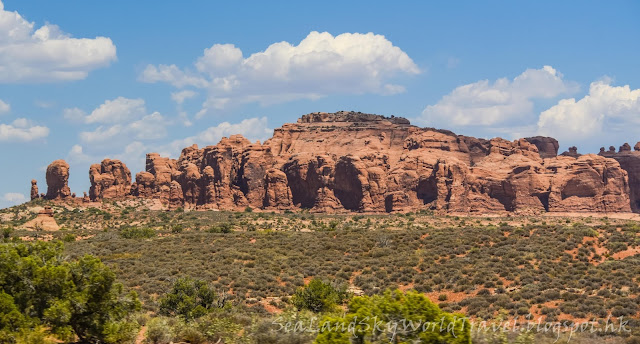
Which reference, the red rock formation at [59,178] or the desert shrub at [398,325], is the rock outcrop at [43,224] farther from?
the desert shrub at [398,325]

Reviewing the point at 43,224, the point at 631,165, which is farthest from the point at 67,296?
the point at 631,165

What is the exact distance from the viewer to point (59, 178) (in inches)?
4353

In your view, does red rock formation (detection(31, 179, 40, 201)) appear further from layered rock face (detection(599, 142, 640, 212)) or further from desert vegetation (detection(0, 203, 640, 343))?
layered rock face (detection(599, 142, 640, 212))

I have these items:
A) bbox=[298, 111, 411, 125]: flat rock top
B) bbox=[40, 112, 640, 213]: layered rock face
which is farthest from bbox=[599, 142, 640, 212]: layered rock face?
bbox=[298, 111, 411, 125]: flat rock top

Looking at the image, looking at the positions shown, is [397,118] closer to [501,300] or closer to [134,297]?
[501,300]

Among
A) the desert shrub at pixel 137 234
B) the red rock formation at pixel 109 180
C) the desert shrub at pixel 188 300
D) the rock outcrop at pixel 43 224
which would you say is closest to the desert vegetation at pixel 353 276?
the desert shrub at pixel 188 300

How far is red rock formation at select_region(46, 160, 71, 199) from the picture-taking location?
360ft

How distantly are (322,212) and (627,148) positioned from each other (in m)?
59.5

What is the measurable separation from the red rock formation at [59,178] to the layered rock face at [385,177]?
16.6 feet

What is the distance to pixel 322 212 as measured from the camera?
352 feet

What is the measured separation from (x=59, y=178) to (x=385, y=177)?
49.9 m

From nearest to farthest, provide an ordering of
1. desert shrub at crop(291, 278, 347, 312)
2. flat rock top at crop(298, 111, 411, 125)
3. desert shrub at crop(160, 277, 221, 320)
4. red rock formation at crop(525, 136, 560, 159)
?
desert shrub at crop(160, 277, 221, 320) → desert shrub at crop(291, 278, 347, 312) → red rock formation at crop(525, 136, 560, 159) → flat rock top at crop(298, 111, 411, 125)

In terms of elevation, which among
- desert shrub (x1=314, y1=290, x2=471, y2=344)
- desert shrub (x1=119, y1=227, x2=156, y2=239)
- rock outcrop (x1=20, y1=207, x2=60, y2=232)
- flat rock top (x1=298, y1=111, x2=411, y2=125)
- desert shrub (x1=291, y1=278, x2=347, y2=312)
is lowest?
desert shrub (x1=291, y1=278, x2=347, y2=312)

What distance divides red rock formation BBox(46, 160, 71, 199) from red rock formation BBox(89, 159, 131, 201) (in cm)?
482
